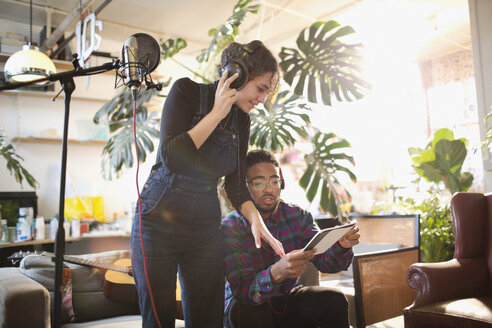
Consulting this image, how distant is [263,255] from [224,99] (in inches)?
32.7

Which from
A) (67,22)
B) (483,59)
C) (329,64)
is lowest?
(329,64)

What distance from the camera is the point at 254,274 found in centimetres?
154

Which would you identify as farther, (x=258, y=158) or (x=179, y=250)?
(x=258, y=158)

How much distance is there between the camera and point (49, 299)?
66.1 inches

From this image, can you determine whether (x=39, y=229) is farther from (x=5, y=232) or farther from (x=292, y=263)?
(x=292, y=263)

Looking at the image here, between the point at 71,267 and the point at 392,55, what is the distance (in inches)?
232

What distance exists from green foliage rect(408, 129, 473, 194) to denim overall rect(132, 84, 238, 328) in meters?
2.75

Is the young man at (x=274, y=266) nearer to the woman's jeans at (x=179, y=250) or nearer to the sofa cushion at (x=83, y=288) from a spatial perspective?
the woman's jeans at (x=179, y=250)

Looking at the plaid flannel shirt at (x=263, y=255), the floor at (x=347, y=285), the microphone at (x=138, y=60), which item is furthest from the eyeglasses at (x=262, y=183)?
the floor at (x=347, y=285)

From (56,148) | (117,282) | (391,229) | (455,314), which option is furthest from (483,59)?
(56,148)

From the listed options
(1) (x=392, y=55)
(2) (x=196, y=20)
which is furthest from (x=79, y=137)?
(1) (x=392, y=55)

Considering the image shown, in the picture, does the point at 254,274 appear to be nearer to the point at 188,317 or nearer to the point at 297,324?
the point at 297,324

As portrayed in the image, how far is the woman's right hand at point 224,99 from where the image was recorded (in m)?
1.04

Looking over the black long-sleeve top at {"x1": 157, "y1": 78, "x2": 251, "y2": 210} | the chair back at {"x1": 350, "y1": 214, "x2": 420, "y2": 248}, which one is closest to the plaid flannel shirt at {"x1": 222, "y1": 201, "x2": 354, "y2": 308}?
the black long-sleeve top at {"x1": 157, "y1": 78, "x2": 251, "y2": 210}
